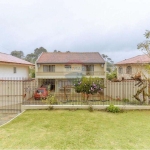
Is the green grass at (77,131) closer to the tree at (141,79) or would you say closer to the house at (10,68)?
the tree at (141,79)

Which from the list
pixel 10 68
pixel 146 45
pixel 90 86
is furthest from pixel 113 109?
pixel 10 68

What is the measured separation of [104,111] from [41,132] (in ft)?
14.5

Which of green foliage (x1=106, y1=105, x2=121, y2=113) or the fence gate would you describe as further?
the fence gate

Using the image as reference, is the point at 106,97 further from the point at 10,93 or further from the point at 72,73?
the point at 10,93

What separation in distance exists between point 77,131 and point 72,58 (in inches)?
775

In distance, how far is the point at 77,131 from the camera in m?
5.94

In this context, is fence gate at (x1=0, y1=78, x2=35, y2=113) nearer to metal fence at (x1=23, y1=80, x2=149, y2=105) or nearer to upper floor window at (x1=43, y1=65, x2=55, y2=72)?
metal fence at (x1=23, y1=80, x2=149, y2=105)

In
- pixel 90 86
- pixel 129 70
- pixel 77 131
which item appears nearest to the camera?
pixel 77 131

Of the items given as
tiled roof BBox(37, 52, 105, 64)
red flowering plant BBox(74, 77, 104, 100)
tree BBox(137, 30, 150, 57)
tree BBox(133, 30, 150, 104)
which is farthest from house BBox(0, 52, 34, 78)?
tree BBox(137, 30, 150, 57)

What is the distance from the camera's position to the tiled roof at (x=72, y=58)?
936 inches

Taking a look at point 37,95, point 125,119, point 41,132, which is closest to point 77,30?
point 37,95

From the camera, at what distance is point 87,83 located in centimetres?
1076

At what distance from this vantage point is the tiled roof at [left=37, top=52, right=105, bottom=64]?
78.0 feet

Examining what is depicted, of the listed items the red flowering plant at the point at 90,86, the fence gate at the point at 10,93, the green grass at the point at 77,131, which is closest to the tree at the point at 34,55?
the fence gate at the point at 10,93
